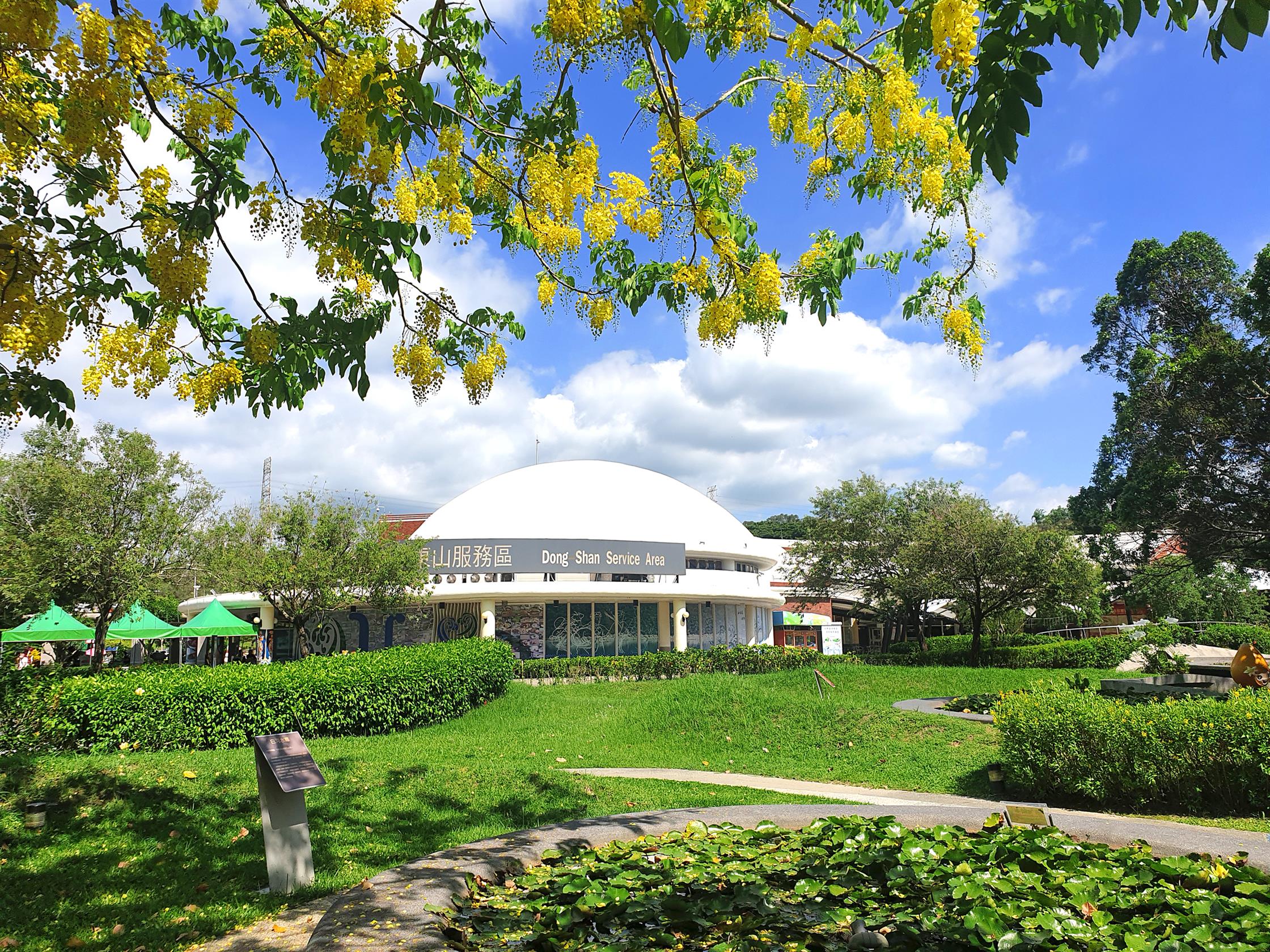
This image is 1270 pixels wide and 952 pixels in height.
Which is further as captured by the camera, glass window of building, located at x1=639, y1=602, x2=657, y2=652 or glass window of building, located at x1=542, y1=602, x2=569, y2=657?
glass window of building, located at x1=639, y1=602, x2=657, y2=652

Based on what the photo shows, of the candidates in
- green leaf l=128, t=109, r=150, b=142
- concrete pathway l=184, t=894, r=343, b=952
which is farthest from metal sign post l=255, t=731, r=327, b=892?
green leaf l=128, t=109, r=150, b=142

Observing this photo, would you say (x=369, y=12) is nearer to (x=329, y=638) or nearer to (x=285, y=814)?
(x=285, y=814)

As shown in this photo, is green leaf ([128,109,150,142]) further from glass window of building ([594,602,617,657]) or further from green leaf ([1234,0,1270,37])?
glass window of building ([594,602,617,657])

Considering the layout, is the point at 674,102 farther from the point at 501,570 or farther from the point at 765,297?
the point at 501,570

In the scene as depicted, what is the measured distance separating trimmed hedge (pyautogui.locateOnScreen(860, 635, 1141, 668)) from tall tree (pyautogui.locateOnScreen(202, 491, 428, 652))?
65.7 feet

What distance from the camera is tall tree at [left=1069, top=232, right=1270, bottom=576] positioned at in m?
24.2

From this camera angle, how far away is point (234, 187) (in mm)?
4648

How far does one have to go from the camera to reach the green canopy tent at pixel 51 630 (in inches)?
904

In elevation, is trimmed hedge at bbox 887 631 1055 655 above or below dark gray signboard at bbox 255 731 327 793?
below

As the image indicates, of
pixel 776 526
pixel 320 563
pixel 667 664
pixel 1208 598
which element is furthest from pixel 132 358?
pixel 776 526

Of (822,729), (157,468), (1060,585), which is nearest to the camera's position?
(822,729)

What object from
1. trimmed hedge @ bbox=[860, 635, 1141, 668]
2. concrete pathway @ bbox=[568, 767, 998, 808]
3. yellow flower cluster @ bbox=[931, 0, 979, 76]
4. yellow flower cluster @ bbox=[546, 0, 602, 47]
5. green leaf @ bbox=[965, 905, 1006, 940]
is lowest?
trimmed hedge @ bbox=[860, 635, 1141, 668]

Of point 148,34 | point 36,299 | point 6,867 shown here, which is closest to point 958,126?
point 148,34

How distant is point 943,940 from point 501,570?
83.5ft
